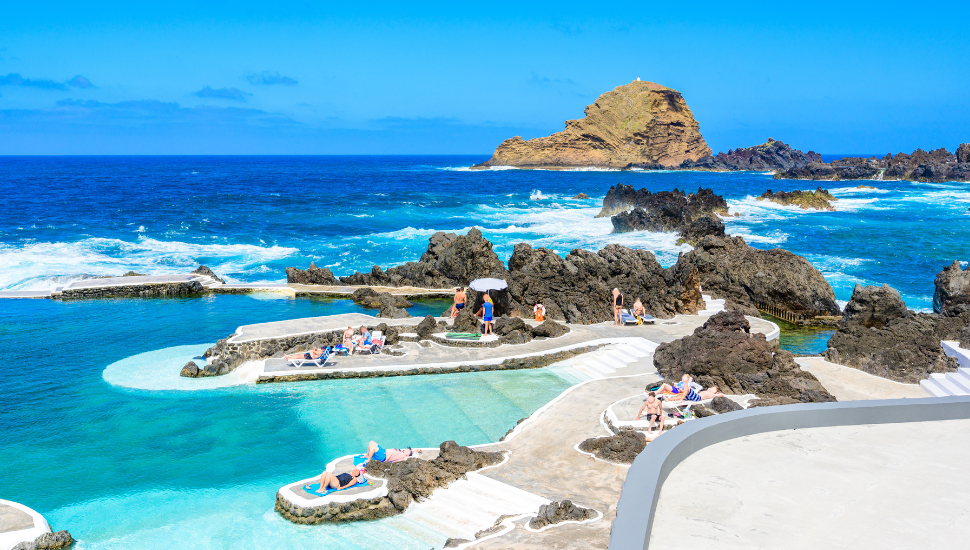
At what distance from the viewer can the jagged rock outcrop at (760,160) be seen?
170375 mm

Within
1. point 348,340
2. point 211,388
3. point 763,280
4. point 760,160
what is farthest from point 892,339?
point 760,160

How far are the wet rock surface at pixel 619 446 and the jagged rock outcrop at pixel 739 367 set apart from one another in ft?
10.8

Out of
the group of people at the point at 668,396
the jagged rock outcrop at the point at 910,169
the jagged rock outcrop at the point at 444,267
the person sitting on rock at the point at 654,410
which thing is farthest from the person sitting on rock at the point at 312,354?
the jagged rock outcrop at the point at 910,169

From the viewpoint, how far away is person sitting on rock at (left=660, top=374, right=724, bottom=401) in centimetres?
1391

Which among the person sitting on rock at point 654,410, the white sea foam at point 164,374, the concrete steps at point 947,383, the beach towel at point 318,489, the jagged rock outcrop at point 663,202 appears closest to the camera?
the beach towel at point 318,489

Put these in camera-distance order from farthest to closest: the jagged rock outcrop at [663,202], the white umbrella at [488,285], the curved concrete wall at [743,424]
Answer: the jagged rock outcrop at [663,202] → the white umbrella at [488,285] → the curved concrete wall at [743,424]

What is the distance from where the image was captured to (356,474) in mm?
11578

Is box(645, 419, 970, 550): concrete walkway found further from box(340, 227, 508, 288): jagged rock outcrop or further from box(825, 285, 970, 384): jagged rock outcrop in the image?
box(340, 227, 508, 288): jagged rock outcrop

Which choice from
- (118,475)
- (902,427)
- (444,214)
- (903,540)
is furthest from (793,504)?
(444,214)

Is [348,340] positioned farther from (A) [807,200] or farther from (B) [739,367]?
(A) [807,200]

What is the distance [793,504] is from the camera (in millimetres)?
6387

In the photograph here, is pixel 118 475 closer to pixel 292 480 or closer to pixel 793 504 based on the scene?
pixel 292 480

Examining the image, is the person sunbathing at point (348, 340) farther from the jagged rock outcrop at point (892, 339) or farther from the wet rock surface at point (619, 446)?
the jagged rock outcrop at point (892, 339)

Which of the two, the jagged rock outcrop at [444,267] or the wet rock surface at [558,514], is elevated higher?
the jagged rock outcrop at [444,267]
